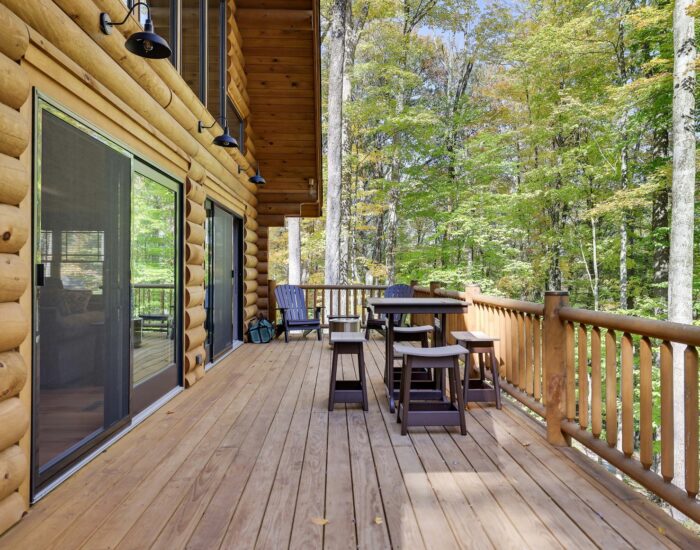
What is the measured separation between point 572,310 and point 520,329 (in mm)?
919

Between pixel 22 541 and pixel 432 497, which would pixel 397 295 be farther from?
pixel 22 541

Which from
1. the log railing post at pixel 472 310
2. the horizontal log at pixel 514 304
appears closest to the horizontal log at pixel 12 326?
the horizontal log at pixel 514 304

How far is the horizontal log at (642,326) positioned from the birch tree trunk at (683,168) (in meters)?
6.08

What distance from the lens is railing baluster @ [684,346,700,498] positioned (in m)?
1.79

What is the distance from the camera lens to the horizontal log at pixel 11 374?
1.84 meters

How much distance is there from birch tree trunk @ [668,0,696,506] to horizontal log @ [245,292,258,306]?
6.92 m

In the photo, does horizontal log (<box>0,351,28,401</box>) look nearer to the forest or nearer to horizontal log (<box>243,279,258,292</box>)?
horizontal log (<box>243,279,258,292</box>)

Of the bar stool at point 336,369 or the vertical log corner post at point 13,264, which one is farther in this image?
the bar stool at point 336,369

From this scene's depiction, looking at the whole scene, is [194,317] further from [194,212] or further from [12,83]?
[12,83]

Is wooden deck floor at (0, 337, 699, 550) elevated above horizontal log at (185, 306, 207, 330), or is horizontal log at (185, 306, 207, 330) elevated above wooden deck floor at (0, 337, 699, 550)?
horizontal log at (185, 306, 207, 330)

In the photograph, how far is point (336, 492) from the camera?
224 cm

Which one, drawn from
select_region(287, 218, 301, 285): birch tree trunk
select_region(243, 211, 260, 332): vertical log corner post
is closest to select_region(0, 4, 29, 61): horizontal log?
select_region(243, 211, 260, 332): vertical log corner post

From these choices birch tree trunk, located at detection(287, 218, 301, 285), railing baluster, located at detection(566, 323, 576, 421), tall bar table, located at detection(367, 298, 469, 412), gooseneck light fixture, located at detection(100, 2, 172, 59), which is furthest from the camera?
birch tree trunk, located at detection(287, 218, 301, 285)

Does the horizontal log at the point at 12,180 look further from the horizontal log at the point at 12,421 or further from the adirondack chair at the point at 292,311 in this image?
the adirondack chair at the point at 292,311
